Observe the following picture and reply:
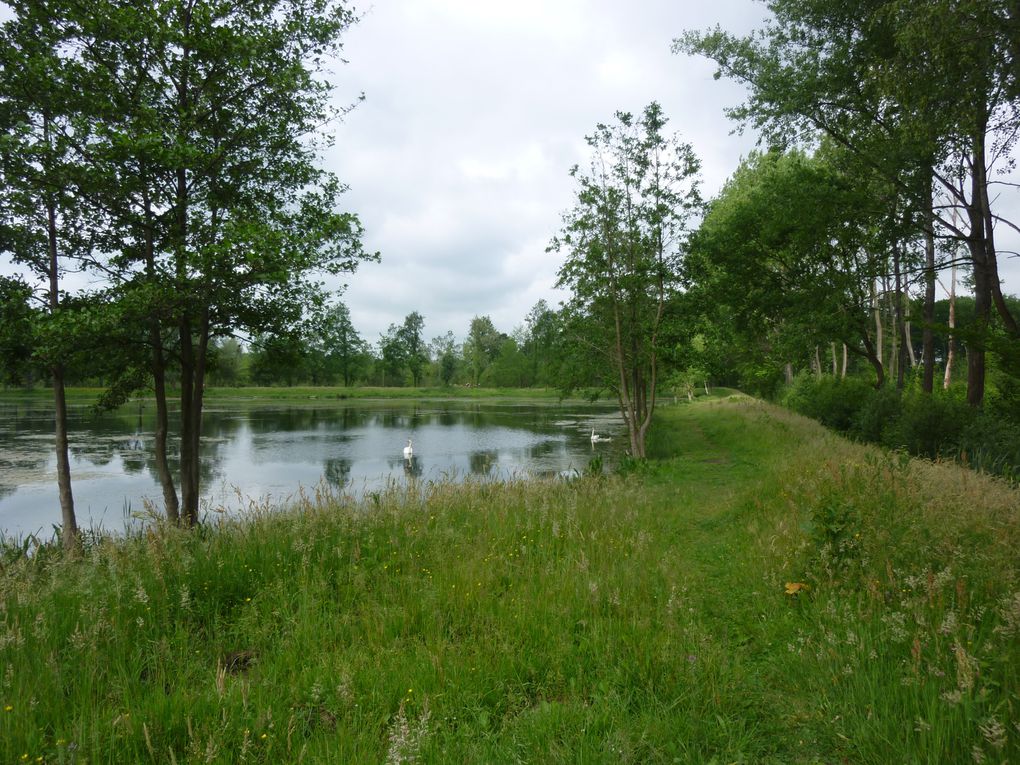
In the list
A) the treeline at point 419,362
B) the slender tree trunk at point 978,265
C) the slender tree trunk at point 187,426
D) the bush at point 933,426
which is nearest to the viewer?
the slender tree trunk at point 187,426

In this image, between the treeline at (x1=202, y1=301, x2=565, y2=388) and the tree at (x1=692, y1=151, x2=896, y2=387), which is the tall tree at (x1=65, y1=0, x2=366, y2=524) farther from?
the treeline at (x1=202, y1=301, x2=565, y2=388)

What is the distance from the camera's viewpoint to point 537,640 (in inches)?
143

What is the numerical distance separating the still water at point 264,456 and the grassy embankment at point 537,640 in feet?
7.10

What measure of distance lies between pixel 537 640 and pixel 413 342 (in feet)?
319

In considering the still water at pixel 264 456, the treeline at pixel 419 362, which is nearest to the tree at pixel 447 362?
the treeline at pixel 419 362

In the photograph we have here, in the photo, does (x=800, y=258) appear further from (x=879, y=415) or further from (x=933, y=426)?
(x=933, y=426)

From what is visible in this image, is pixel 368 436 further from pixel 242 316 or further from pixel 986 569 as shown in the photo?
pixel 986 569

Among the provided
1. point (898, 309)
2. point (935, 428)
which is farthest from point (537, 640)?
point (898, 309)

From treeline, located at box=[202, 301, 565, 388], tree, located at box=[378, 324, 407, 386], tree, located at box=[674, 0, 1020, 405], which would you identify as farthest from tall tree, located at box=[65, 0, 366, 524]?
tree, located at box=[378, 324, 407, 386]

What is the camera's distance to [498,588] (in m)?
4.55

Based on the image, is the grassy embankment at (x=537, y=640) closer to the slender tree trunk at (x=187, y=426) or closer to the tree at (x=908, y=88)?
the slender tree trunk at (x=187, y=426)

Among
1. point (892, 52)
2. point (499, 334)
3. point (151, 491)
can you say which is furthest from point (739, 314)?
point (499, 334)

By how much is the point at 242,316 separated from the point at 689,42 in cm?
1389

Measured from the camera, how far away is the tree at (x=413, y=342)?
9675 cm
